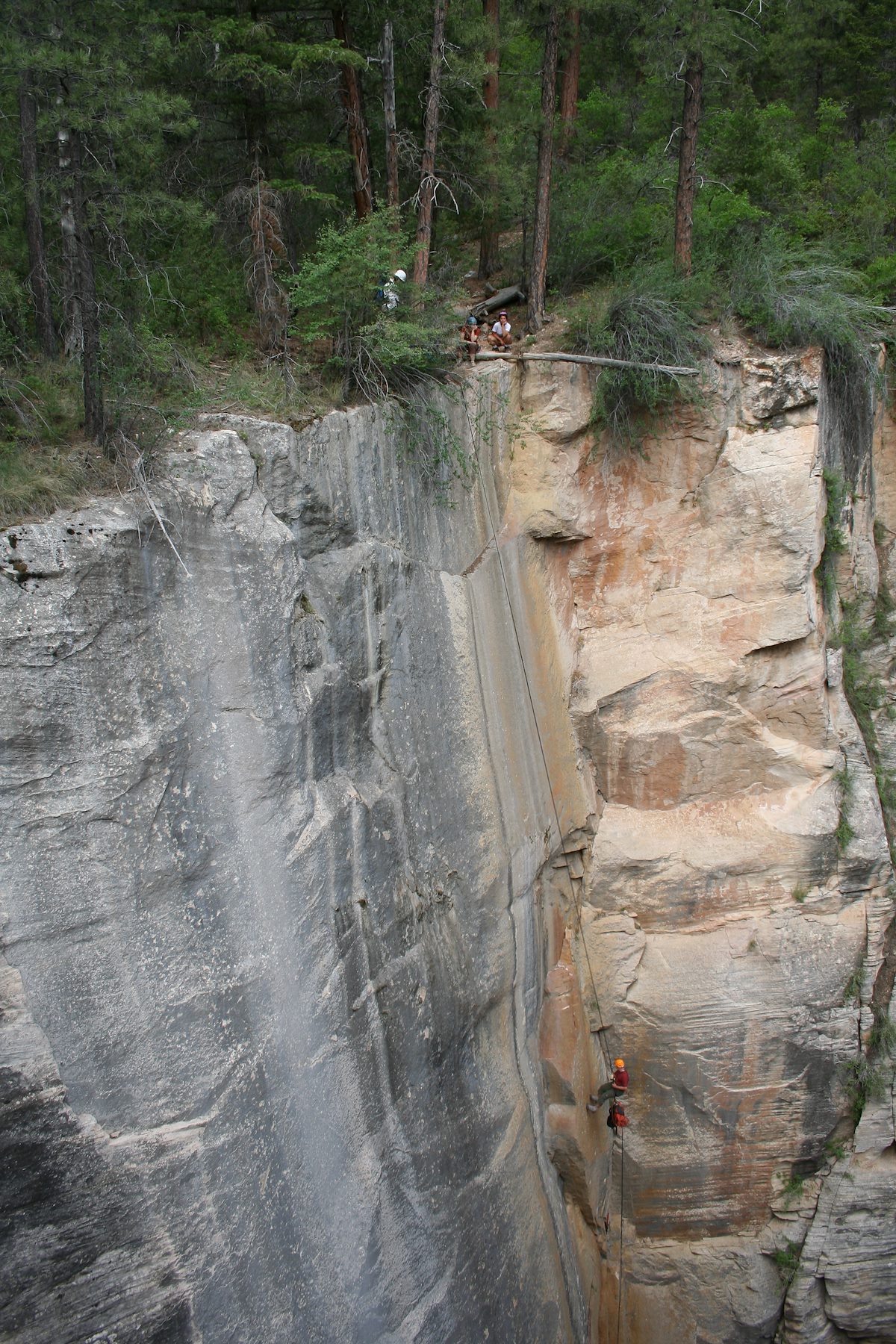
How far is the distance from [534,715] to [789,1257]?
22.3ft

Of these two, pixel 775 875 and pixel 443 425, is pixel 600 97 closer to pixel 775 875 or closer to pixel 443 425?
pixel 443 425

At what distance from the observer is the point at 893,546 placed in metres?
12.0

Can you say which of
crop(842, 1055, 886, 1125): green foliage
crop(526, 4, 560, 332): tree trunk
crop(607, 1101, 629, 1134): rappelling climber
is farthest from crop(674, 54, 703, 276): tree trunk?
crop(607, 1101, 629, 1134): rappelling climber

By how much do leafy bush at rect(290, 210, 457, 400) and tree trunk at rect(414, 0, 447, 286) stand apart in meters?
0.77

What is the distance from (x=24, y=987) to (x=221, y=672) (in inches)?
100.0

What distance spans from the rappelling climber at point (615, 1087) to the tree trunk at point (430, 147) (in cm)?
892

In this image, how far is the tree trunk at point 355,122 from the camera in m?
10.2

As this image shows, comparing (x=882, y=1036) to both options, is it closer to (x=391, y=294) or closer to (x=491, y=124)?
(x=391, y=294)

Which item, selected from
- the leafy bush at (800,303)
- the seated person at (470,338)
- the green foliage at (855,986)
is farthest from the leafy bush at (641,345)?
the green foliage at (855,986)

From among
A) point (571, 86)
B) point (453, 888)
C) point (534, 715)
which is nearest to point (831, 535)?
point (534, 715)

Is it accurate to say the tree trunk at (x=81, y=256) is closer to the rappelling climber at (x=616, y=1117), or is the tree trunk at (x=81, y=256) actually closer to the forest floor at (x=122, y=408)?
the forest floor at (x=122, y=408)

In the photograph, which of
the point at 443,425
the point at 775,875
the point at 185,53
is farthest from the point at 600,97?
the point at 775,875

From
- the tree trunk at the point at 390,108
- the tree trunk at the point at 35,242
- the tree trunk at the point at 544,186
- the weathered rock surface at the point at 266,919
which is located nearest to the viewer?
the weathered rock surface at the point at 266,919

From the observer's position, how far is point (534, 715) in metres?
10.4
